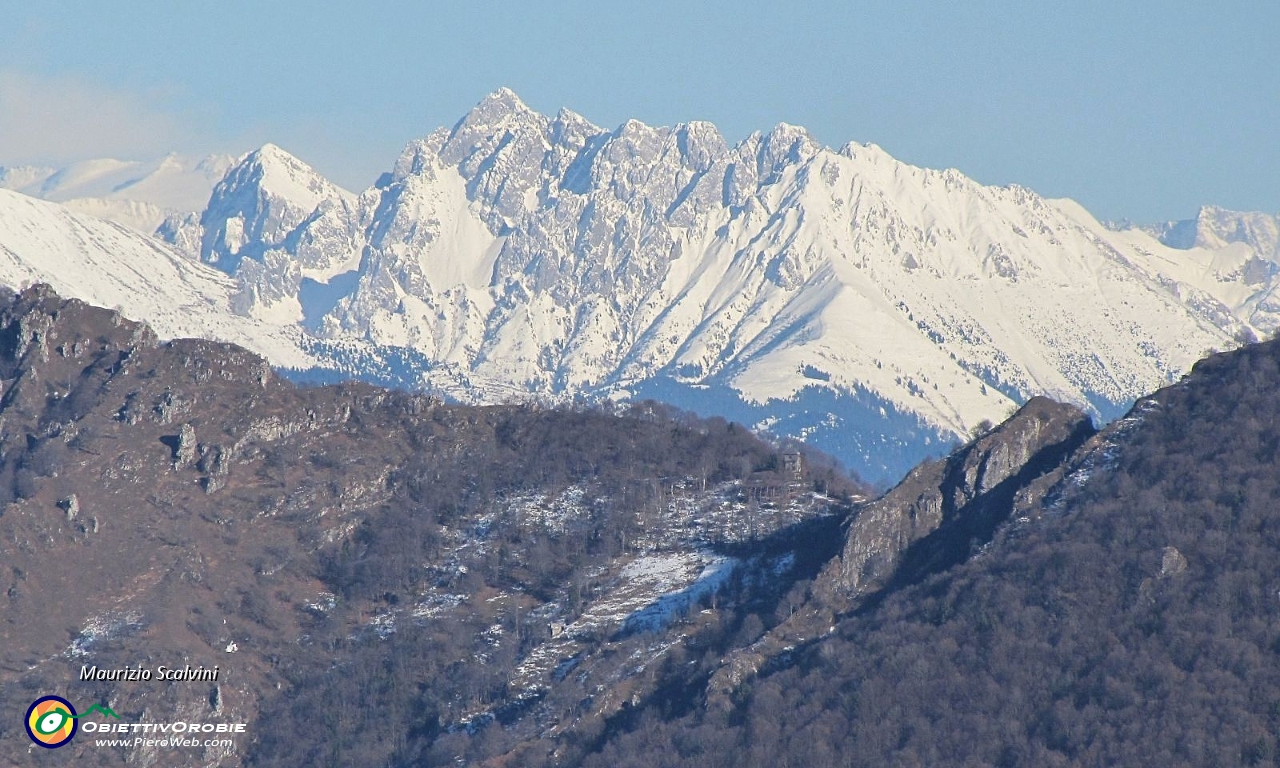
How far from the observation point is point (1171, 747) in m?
199

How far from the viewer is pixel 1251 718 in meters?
200

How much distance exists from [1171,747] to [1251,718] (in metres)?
7.13

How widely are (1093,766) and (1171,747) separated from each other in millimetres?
6494

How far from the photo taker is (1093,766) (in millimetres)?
199750

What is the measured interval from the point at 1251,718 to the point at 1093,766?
533 inches
